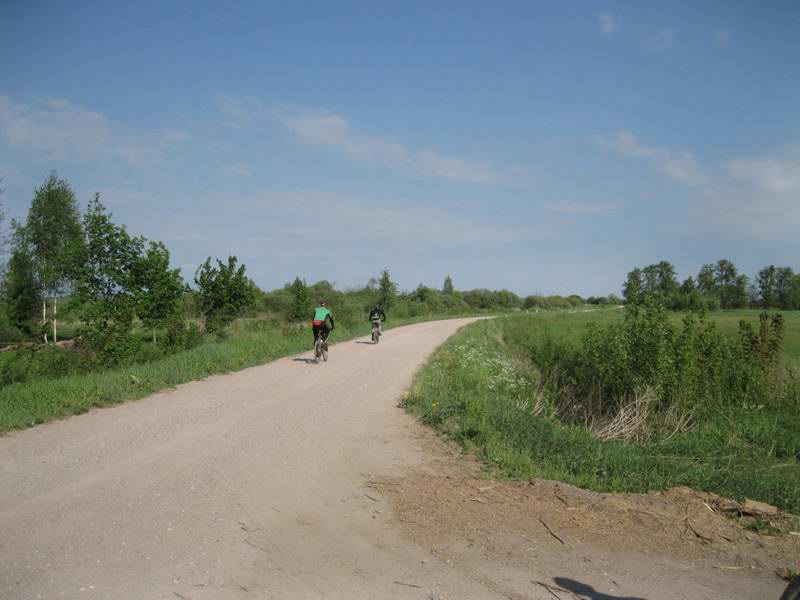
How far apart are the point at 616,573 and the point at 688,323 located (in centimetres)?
1426

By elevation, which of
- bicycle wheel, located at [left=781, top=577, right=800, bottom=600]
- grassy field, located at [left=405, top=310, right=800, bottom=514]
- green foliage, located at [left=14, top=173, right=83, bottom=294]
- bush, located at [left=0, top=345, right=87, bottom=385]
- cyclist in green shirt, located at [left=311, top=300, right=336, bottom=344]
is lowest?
grassy field, located at [left=405, top=310, right=800, bottom=514]

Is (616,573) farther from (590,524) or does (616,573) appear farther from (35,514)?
(35,514)

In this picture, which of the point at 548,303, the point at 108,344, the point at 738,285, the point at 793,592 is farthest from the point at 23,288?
the point at 738,285

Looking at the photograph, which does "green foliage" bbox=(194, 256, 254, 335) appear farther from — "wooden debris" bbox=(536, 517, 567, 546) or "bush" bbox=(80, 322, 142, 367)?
"wooden debris" bbox=(536, 517, 567, 546)

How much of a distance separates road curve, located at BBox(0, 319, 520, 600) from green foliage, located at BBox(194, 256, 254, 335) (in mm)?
16176

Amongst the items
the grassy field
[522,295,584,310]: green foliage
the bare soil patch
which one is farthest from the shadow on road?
[522,295,584,310]: green foliage

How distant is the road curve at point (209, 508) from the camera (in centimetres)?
397

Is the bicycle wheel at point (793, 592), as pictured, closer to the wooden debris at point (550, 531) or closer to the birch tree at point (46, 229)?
the wooden debris at point (550, 531)

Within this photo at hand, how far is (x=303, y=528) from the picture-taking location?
502 cm

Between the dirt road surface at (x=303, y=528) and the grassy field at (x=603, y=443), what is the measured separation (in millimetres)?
833

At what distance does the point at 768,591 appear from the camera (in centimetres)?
439

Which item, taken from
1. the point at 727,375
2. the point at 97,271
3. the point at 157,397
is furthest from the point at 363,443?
the point at 727,375

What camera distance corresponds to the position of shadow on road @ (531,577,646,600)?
4043mm

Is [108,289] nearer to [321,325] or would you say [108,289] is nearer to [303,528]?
[321,325]
